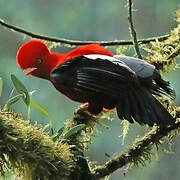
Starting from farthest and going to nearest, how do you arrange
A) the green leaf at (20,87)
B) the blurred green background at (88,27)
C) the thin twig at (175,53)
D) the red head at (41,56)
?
1. the blurred green background at (88,27)
2. the thin twig at (175,53)
3. the red head at (41,56)
4. the green leaf at (20,87)

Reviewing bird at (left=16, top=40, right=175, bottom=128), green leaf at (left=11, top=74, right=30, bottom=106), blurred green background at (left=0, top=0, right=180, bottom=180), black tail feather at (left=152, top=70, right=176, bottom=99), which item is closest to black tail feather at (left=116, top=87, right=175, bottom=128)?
bird at (left=16, top=40, right=175, bottom=128)

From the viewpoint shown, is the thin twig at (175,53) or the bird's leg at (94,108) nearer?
the bird's leg at (94,108)

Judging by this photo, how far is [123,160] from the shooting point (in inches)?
36.2

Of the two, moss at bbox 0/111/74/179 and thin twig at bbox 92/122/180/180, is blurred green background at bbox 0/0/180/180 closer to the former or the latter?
thin twig at bbox 92/122/180/180

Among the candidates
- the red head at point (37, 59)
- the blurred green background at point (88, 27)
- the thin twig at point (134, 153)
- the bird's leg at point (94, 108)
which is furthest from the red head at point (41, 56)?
the blurred green background at point (88, 27)

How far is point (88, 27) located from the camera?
2.74 metres

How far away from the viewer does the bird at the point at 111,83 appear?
0.83 meters

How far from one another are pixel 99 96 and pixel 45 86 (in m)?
1.63

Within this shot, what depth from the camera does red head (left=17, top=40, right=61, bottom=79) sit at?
0.96m

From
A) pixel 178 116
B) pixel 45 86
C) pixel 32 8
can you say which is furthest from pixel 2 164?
pixel 32 8

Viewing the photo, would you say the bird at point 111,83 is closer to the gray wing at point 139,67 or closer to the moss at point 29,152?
the gray wing at point 139,67

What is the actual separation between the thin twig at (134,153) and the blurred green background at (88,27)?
1.58 m

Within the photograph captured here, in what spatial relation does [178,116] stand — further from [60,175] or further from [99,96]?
[60,175]

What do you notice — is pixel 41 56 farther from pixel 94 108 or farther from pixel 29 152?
pixel 29 152
